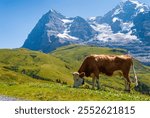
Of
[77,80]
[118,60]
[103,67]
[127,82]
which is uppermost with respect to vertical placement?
[118,60]

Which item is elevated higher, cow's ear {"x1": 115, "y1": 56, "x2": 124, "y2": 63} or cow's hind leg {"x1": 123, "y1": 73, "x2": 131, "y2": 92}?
cow's ear {"x1": 115, "y1": 56, "x2": 124, "y2": 63}

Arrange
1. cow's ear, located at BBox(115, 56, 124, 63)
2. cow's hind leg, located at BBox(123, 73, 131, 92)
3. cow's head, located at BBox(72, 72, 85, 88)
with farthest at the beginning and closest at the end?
cow's ear, located at BBox(115, 56, 124, 63) < cow's head, located at BBox(72, 72, 85, 88) < cow's hind leg, located at BBox(123, 73, 131, 92)

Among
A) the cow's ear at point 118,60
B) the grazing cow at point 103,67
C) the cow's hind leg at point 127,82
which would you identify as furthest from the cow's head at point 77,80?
the cow's hind leg at point 127,82

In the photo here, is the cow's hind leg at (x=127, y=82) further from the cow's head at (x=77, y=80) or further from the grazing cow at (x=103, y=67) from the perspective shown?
the cow's head at (x=77, y=80)

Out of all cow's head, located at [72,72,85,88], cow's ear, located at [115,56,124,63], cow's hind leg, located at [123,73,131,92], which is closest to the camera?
cow's hind leg, located at [123,73,131,92]

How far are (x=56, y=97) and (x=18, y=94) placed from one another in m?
4.63

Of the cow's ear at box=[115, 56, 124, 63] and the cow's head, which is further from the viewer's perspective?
the cow's ear at box=[115, 56, 124, 63]

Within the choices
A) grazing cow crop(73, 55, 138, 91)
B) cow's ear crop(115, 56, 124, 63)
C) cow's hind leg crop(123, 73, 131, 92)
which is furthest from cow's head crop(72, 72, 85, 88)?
cow's hind leg crop(123, 73, 131, 92)

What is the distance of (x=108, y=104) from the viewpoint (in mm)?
22359

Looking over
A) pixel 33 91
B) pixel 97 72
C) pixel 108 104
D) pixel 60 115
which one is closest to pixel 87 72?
pixel 97 72

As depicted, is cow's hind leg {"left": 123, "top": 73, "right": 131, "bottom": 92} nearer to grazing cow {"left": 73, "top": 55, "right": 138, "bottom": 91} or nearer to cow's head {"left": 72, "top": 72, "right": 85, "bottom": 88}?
grazing cow {"left": 73, "top": 55, "right": 138, "bottom": 91}

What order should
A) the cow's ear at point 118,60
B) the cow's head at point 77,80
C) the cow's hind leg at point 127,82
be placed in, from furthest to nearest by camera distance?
the cow's ear at point 118,60 < the cow's head at point 77,80 < the cow's hind leg at point 127,82

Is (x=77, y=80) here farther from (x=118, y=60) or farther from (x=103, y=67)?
(x=118, y=60)

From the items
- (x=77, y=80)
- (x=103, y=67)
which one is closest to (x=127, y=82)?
(x=103, y=67)
